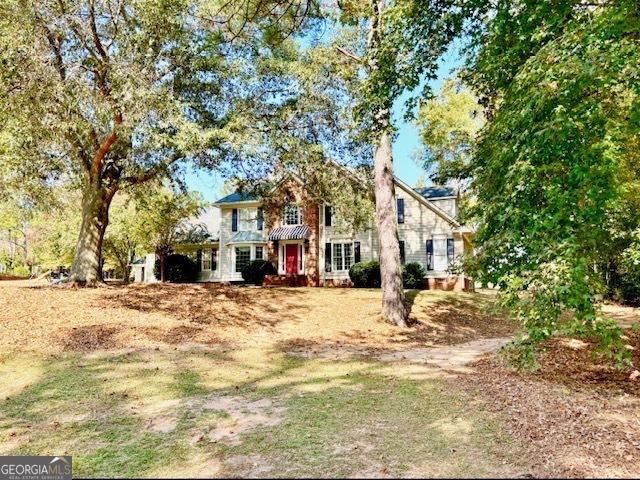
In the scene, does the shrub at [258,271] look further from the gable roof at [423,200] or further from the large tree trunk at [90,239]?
the large tree trunk at [90,239]

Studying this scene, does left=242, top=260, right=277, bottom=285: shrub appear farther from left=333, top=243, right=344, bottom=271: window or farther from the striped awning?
left=333, top=243, right=344, bottom=271: window

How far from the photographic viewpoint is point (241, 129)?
14516 mm

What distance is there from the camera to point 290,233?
30.5 m

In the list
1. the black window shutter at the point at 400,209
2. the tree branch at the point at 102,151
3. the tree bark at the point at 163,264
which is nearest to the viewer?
the tree branch at the point at 102,151

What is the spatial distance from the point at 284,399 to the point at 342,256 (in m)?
23.0

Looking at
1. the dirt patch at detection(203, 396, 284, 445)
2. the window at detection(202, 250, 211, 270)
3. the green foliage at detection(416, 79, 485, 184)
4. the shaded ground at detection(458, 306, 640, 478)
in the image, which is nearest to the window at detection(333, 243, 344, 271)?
the green foliage at detection(416, 79, 485, 184)

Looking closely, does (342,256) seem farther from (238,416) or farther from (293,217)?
(238,416)

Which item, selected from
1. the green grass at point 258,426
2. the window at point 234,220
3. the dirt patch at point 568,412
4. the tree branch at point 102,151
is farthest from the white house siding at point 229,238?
the dirt patch at point 568,412

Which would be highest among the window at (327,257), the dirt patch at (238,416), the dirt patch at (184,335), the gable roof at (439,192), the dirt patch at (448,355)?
the gable roof at (439,192)

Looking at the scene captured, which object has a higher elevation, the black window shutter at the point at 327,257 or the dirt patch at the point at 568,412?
the black window shutter at the point at 327,257

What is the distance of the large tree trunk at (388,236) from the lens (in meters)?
15.5

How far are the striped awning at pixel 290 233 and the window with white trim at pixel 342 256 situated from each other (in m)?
1.99

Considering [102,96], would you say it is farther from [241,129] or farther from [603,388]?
[603,388]

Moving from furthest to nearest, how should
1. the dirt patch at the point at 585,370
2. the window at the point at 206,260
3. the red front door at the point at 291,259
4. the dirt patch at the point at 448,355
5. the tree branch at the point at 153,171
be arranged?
the window at the point at 206,260 → the red front door at the point at 291,259 → the tree branch at the point at 153,171 → the dirt patch at the point at 448,355 → the dirt patch at the point at 585,370
